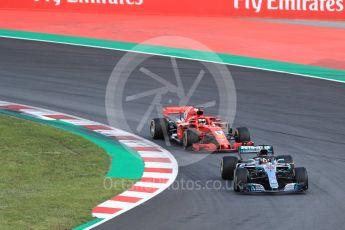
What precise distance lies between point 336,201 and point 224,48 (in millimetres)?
21815

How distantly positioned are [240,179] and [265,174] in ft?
1.95

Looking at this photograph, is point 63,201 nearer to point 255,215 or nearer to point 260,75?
point 255,215

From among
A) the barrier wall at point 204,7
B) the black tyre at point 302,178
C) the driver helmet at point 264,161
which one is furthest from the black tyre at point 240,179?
the barrier wall at point 204,7

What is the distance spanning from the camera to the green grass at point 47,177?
17.2m

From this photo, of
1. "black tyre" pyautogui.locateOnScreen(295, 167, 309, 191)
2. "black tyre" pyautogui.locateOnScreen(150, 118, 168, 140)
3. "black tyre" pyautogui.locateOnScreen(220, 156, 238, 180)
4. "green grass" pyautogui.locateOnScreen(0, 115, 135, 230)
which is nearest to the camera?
"green grass" pyautogui.locateOnScreen(0, 115, 135, 230)

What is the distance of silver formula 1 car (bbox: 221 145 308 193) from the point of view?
19047 mm

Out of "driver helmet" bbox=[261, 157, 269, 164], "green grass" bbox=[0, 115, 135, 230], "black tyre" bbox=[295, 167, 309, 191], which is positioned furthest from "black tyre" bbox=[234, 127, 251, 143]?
"black tyre" bbox=[295, 167, 309, 191]

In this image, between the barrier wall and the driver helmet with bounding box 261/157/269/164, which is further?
the barrier wall

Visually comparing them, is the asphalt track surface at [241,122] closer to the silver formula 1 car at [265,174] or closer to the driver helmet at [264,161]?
the silver formula 1 car at [265,174]

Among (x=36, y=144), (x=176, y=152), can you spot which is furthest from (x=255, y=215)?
(x=36, y=144)

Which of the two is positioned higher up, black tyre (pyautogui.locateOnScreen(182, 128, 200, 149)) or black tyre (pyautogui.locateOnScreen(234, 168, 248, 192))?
black tyre (pyautogui.locateOnScreen(182, 128, 200, 149))

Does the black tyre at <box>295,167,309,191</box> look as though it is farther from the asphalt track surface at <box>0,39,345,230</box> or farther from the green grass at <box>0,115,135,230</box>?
the green grass at <box>0,115,135,230</box>

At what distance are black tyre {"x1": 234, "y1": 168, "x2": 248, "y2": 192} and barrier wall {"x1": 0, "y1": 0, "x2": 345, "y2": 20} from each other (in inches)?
989

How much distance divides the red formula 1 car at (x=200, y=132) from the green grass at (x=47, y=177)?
1871 millimetres
